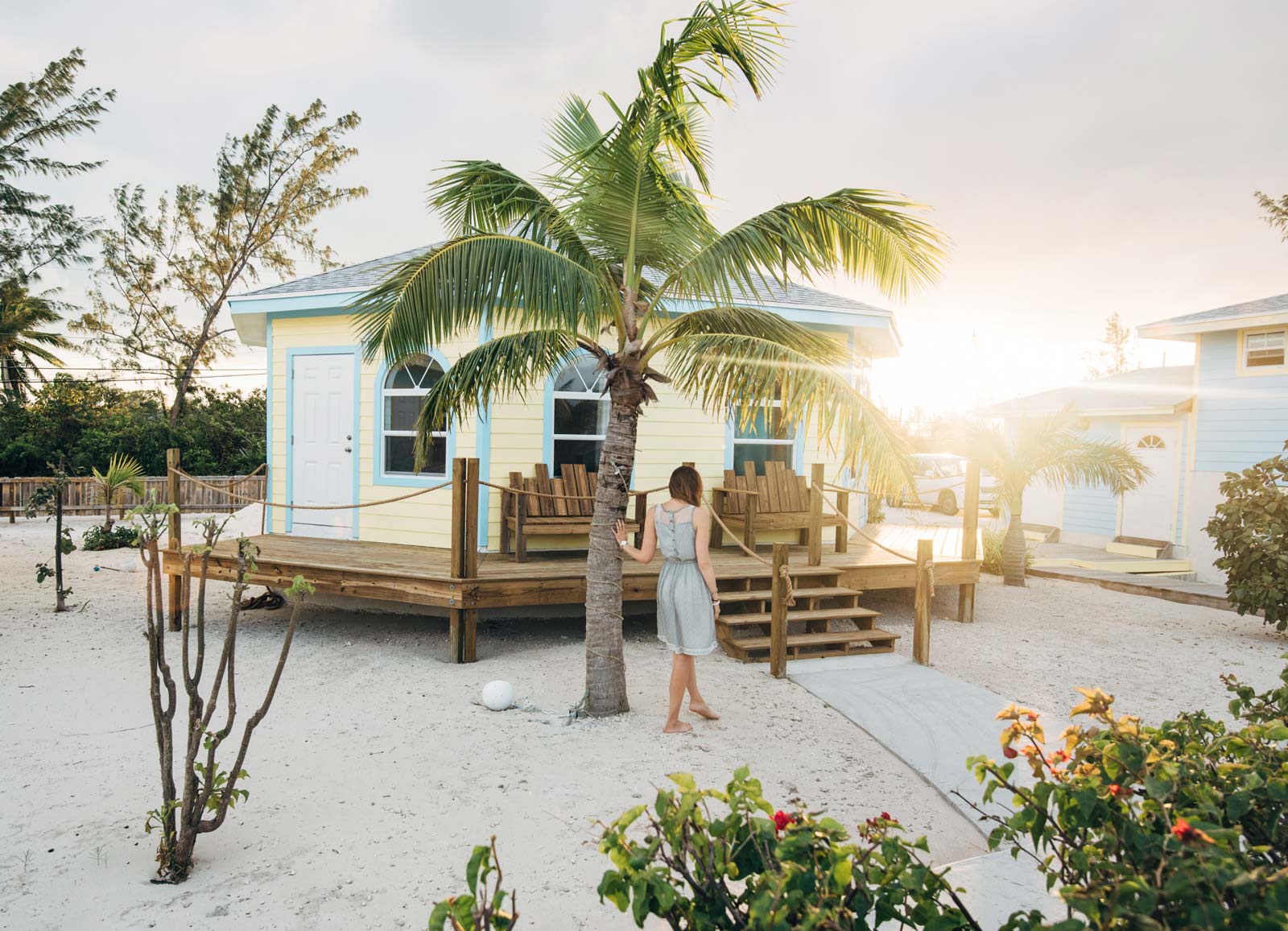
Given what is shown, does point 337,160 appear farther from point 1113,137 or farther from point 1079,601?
point 1079,601

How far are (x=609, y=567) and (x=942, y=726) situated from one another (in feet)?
8.35

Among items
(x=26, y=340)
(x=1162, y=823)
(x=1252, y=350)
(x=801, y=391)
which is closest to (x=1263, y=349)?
(x=1252, y=350)

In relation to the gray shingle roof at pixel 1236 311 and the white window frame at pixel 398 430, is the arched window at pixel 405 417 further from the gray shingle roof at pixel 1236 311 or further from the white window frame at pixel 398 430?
the gray shingle roof at pixel 1236 311

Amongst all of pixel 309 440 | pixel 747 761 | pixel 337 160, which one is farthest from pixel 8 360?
pixel 747 761

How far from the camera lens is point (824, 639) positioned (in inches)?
263

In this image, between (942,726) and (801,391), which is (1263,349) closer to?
(942,726)

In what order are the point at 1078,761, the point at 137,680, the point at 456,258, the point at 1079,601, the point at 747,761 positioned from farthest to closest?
the point at 1079,601
the point at 137,680
the point at 456,258
the point at 747,761
the point at 1078,761

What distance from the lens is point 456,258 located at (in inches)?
188

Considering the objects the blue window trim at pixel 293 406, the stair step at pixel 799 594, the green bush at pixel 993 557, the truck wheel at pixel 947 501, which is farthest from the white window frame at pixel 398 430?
the truck wheel at pixel 947 501

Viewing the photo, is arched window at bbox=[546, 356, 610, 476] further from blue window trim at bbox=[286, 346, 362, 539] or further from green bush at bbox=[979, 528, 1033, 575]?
green bush at bbox=[979, 528, 1033, 575]

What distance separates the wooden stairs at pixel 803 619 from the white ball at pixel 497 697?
6.17ft

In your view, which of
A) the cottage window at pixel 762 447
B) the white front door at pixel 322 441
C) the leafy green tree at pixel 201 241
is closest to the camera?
the white front door at pixel 322 441

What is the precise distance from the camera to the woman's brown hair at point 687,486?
4762 millimetres

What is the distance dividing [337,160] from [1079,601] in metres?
28.8
